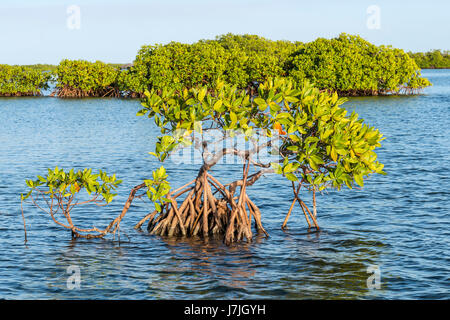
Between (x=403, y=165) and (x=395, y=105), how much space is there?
4713 cm

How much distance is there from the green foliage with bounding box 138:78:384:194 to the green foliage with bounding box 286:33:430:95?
72748mm

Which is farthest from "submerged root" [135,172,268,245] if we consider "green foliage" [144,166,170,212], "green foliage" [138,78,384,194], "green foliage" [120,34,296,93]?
"green foliage" [120,34,296,93]

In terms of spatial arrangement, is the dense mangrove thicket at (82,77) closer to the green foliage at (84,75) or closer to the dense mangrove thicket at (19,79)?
the green foliage at (84,75)

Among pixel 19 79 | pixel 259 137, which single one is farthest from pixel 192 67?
pixel 259 137

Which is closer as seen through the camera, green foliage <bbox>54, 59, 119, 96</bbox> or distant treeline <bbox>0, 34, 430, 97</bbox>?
distant treeline <bbox>0, 34, 430, 97</bbox>

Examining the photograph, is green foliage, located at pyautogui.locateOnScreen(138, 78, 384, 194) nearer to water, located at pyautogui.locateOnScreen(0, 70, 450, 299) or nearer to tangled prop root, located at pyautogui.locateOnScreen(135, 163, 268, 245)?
tangled prop root, located at pyautogui.locateOnScreen(135, 163, 268, 245)

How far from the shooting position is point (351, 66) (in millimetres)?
90562

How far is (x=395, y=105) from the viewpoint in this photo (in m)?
77.7

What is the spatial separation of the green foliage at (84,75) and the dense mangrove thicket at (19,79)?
4.77 m

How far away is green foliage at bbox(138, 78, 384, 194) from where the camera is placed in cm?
1594

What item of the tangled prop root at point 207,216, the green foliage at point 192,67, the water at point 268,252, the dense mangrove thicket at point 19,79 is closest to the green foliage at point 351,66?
the green foliage at point 192,67

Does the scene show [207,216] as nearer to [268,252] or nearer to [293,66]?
[268,252]

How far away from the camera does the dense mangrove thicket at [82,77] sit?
336ft
